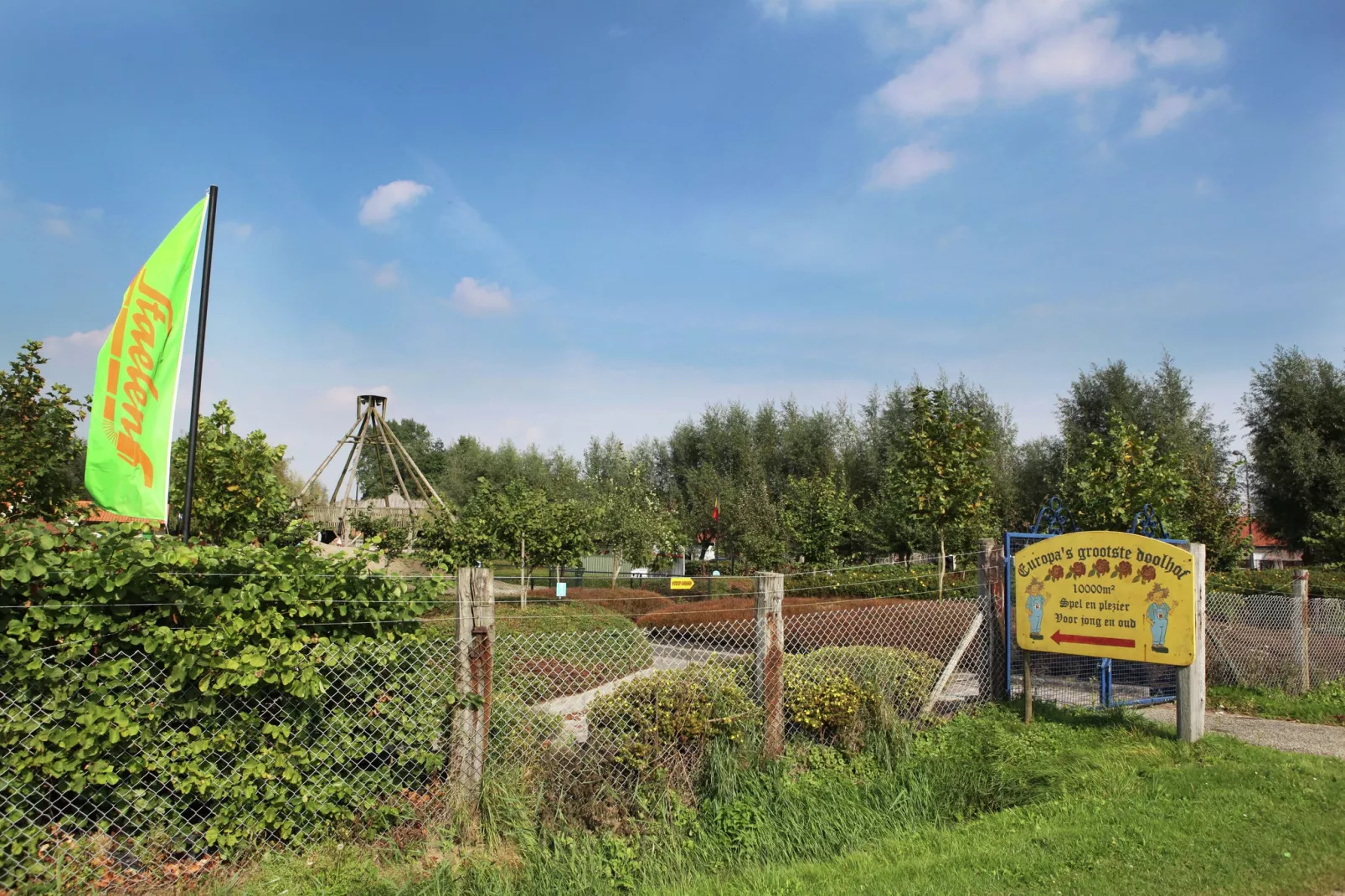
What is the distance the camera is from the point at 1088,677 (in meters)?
10.9

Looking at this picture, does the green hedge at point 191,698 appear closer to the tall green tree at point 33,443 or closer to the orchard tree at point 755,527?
the tall green tree at point 33,443

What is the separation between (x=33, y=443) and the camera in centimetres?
1052

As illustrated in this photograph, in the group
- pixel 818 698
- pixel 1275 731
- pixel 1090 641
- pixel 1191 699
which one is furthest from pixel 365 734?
pixel 1275 731

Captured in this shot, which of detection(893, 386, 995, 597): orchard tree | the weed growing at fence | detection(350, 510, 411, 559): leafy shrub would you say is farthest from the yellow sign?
detection(350, 510, 411, 559): leafy shrub

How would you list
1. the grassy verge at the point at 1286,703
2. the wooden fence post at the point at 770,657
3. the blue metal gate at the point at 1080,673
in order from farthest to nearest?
1. the grassy verge at the point at 1286,703
2. the blue metal gate at the point at 1080,673
3. the wooden fence post at the point at 770,657

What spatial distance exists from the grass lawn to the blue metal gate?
6.40 feet

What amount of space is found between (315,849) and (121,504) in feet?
9.76

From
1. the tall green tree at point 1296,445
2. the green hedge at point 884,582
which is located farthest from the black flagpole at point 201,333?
the tall green tree at point 1296,445

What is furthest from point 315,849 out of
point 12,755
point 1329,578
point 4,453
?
point 1329,578

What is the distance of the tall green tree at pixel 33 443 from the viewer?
10.1 meters

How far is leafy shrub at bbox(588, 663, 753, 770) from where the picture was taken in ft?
16.6

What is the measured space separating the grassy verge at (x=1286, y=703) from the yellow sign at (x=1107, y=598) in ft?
10.7

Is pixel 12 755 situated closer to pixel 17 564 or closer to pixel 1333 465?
pixel 17 564

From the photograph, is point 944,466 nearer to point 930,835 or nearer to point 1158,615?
point 1158,615
